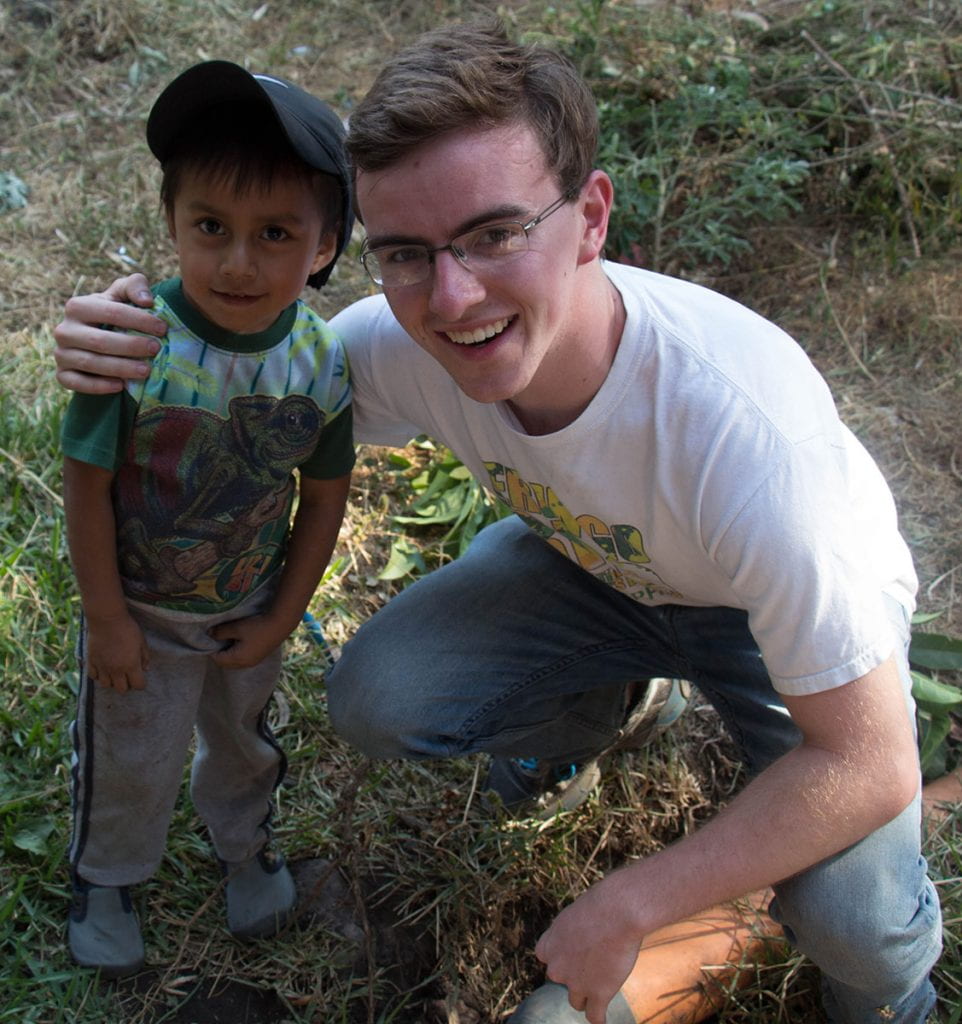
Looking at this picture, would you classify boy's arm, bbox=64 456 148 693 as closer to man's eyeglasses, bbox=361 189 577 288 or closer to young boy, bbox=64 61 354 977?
young boy, bbox=64 61 354 977

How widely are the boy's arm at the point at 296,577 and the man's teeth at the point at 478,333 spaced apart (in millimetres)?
398

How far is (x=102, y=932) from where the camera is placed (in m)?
2.12

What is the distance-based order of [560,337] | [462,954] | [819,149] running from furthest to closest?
[819,149] → [462,954] → [560,337]

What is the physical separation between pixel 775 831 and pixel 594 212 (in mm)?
961

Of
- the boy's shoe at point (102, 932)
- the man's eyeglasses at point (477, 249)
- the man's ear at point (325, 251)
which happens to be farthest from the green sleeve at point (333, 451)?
the boy's shoe at point (102, 932)

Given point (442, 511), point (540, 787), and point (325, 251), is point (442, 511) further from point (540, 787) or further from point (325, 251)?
point (325, 251)

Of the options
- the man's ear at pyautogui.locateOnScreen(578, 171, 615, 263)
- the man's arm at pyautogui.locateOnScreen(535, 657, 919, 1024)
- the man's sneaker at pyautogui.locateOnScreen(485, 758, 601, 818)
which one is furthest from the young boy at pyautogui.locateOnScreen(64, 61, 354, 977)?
the man's arm at pyautogui.locateOnScreen(535, 657, 919, 1024)

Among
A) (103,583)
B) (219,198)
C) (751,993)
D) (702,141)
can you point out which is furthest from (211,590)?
(702,141)

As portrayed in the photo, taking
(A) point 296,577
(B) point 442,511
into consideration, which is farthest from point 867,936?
(B) point 442,511

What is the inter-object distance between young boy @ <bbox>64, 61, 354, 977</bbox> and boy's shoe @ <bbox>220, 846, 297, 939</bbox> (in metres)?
0.09

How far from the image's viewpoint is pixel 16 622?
2.61 metres

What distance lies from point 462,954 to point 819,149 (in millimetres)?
2957

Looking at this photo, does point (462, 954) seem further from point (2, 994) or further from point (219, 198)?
point (219, 198)

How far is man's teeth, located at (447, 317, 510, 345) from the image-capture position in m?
1.63
